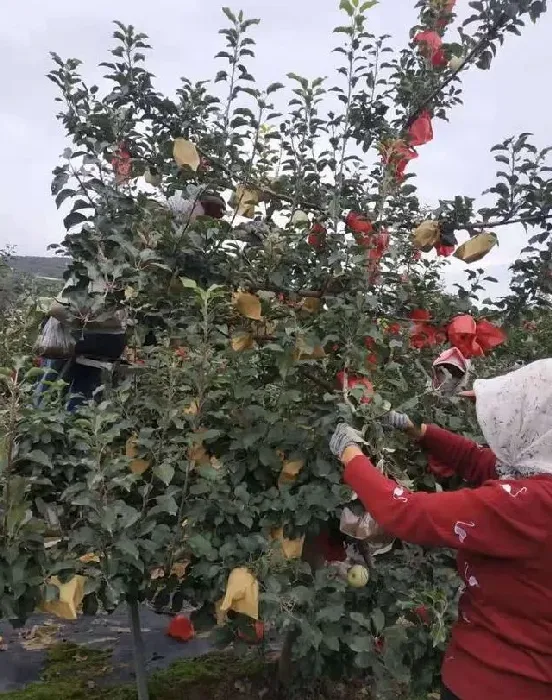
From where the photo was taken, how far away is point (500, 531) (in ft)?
4.33

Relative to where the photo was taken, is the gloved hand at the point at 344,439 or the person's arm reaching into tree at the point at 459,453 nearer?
the gloved hand at the point at 344,439

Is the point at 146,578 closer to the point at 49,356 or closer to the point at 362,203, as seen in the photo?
the point at 49,356

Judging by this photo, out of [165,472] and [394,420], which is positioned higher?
[394,420]

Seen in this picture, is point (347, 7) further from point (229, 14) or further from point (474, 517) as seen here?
point (474, 517)

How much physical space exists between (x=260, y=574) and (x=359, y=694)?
1313mm

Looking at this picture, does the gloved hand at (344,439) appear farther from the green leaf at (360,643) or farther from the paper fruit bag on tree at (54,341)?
the paper fruit bag on tree at (54,341)

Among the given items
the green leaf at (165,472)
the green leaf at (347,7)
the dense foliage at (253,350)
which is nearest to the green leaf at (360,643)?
the dense foliage at (253,350)

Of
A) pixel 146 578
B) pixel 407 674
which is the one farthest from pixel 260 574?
pixel 407 674

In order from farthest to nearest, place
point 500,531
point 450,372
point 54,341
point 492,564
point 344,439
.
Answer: point 54,341
point 450,372
point 344,439
point 492,564
point 500,531

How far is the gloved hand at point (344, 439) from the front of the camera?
1.54 meters

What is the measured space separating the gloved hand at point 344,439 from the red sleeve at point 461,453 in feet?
1.26

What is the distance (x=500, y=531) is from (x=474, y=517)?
6cm

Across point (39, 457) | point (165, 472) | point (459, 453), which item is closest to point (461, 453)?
point (459, 453)

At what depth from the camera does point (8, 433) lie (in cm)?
155
